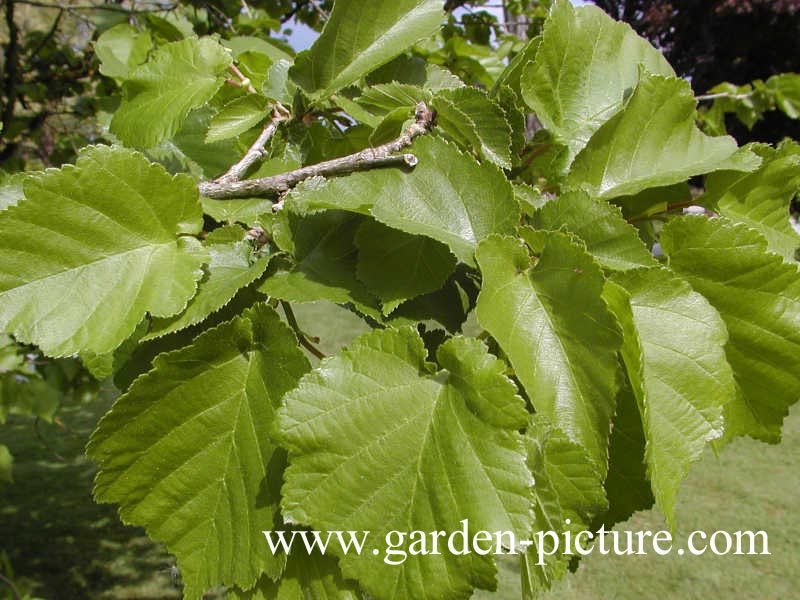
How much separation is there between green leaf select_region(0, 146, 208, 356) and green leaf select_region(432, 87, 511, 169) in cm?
25

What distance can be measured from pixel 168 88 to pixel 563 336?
0.58 meters

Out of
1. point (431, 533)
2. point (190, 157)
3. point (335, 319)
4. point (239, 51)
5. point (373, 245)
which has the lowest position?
point (431, 533)

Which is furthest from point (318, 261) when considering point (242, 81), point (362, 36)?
point (242, 81)

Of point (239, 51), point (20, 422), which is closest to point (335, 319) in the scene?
point (20, 422)

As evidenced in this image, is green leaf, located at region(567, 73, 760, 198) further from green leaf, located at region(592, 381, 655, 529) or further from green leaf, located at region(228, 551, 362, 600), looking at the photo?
green leaf, located at region(228, 551, 362, 600)

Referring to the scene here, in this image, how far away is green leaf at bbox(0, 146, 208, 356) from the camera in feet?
1.63

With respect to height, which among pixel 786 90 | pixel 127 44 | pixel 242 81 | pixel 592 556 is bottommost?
pixel 592 556

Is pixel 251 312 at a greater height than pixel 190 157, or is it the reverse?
pixel 190 157

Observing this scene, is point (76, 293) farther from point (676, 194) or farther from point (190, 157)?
point (676, 194)

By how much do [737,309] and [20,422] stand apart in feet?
19.8

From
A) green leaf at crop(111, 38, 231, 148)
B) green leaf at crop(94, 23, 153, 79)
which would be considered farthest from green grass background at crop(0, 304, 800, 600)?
green leaf at crop(111, 38, 231, 148)

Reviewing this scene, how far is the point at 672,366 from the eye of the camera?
502 mm

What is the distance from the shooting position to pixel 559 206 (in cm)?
56

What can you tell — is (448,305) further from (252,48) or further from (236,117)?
(252,48)
